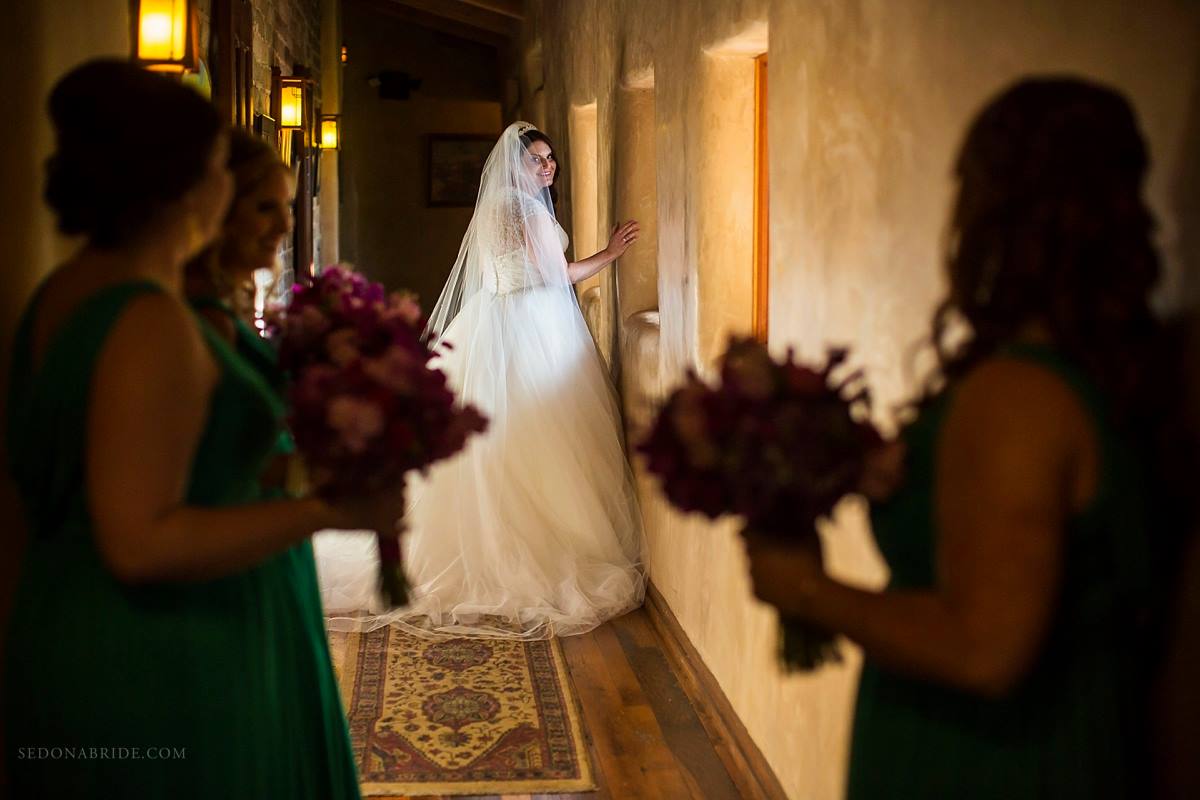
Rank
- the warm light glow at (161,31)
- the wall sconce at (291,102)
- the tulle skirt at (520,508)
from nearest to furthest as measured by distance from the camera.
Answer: the warm light glow at (161,31) < the tulle skirt at (520,508) < the wall sconce at (291,102)

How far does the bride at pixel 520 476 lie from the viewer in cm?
503

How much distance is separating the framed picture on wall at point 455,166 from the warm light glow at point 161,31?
11.7m

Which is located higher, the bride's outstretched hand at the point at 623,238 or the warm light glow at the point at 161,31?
the warm light glow at the point at 161,31

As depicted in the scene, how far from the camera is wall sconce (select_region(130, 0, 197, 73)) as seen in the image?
9.42 feet

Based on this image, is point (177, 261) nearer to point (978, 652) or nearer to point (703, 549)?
point (978, 652)

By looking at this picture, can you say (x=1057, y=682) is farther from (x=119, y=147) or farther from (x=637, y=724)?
(x=637, y=724)

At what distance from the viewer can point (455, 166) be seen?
14.5m

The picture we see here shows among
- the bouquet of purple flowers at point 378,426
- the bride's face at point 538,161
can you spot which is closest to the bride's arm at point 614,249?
the bride's face at point 538,161

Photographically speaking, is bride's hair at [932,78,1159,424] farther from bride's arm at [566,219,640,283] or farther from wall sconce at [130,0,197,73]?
bride's arm at [566,219,640,283]

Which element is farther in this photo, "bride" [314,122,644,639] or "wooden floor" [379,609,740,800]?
"bride" [314,122,644,639]

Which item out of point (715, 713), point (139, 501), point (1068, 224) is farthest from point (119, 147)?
point (715, 713)

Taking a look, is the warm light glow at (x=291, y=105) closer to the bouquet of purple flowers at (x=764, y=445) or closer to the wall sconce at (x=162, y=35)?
the wall sconce at (x=162, y=35)

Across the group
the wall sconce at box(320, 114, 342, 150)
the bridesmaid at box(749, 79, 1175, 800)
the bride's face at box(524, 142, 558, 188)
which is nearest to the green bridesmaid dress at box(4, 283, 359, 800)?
the bridesmaid at box(749, 79, 1175, 800)

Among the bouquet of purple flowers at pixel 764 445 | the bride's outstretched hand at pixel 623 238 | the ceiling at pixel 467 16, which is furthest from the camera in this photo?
the ceiling at pixel 467 16
